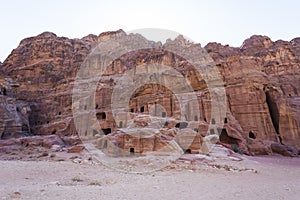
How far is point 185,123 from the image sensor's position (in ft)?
97.2

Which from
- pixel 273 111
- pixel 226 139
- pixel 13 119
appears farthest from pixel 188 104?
pixel 13 119

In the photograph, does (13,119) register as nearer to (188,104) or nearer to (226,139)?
(188,104)

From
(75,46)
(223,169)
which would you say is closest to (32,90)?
(75,46)

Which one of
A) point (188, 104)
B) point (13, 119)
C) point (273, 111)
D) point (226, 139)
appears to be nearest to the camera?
point (226, 139)

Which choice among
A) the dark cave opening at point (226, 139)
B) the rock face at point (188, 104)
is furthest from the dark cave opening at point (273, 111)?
the dark cave opening at point (226, 139)

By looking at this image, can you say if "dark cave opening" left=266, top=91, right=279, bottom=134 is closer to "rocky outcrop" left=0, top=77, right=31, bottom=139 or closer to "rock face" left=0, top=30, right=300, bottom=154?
"rock face" left=0, top=30, right=300, bottom=154

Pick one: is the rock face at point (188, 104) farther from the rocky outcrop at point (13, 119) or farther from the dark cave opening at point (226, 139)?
the dark cave opening at point (226, 139)

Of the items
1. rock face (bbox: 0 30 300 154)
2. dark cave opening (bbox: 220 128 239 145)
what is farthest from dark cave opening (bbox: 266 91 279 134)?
dark cave opening (bbox: 220 128 239 145)

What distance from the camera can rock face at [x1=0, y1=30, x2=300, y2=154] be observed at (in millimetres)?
34906

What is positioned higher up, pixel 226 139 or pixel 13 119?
pixel 13 119

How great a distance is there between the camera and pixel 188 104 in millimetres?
36344

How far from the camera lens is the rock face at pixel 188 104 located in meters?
34.9

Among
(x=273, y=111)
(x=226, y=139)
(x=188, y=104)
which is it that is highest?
(x=188, y=104)

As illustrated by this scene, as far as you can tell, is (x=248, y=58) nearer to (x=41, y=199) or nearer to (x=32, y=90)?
(x=41, y=199)
